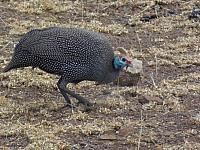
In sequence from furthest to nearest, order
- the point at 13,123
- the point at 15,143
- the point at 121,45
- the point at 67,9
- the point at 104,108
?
1. the point at 67,9
2. the point at 121,45
3. the point at 104,108
4. the point at 13,123
5. the point at 15,143

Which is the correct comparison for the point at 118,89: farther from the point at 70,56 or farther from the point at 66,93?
the point at 70,56

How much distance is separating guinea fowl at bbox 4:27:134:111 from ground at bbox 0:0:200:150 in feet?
1.08

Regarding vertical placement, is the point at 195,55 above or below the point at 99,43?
below

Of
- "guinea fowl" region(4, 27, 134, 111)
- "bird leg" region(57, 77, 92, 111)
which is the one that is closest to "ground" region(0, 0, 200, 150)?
"bird leg" region(57, 77, 92, 111)

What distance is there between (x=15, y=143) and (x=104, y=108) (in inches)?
42.7

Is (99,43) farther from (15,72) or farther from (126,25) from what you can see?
(126,25)

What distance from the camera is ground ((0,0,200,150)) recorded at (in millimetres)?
5258

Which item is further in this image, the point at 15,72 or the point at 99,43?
the point at 15,72

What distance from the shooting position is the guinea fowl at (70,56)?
5754mm

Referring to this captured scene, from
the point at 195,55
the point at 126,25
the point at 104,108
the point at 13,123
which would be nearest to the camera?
the point at 13,123

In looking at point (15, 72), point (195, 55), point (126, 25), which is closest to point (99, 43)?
point (15, 72)

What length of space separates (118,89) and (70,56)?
1.03 meters

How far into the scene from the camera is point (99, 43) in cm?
586

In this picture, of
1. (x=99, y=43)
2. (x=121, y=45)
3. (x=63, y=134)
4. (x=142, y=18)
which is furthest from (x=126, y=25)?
(x=63, y=134)
